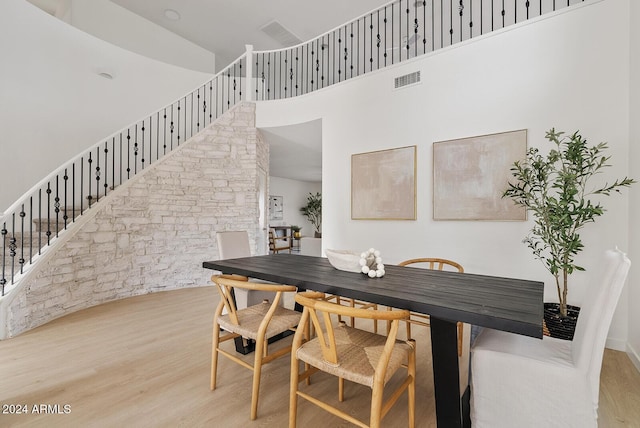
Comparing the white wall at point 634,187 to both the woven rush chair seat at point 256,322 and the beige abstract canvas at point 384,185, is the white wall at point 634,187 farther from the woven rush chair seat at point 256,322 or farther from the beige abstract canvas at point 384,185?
the woven rush chair seat at point 256,322

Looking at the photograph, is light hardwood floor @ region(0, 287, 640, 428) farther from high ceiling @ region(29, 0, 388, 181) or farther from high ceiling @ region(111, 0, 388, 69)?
high ceiling @ region(111, 0, 388, 69)

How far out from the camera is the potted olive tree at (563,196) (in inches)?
94.3

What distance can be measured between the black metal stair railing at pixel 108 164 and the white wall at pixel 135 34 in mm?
1172

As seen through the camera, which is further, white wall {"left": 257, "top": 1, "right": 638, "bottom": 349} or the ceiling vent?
the ceiling vent

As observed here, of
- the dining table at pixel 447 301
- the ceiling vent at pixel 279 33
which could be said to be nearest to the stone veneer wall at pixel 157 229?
the ceiling vent at pixel 279 33

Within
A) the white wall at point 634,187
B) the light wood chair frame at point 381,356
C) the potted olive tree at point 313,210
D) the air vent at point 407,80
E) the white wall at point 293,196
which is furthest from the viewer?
the potted olive tree at point 313,210

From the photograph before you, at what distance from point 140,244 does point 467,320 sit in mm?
4631

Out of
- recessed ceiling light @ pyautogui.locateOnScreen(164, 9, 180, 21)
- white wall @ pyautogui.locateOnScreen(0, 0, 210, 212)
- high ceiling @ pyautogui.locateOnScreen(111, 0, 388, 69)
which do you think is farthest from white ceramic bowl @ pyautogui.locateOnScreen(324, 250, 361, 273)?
recessed ceiling light @ pyautogui.locateOnScreen(164, 9, 180, 21)

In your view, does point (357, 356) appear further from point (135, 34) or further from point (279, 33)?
point (135, 34)

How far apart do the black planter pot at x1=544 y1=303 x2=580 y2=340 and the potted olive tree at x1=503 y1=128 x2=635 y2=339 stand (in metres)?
0.03

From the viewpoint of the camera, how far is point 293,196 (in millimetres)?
10891

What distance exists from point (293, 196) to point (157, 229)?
656 centimetres

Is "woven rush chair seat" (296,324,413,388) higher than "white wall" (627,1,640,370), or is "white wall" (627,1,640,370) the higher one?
"white wall" (627,1,640,370)

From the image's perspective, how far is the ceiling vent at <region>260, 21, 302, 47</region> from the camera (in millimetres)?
6121
